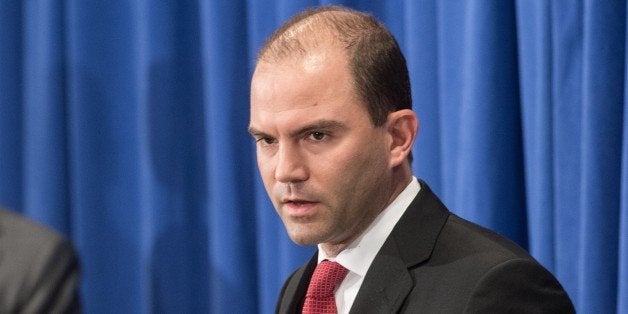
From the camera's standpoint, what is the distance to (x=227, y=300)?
235 cm

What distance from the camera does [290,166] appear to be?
1477 mm

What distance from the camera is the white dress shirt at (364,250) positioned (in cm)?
153

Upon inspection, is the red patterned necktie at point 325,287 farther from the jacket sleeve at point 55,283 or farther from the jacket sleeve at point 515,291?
the jacket sleeve at point 55,283

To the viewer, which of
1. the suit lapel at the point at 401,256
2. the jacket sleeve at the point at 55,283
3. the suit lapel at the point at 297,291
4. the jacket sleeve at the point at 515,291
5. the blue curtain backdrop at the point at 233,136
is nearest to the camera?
the jacket sleeve at the point at 55,283

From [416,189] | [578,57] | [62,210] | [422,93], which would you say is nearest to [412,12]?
[422,93]

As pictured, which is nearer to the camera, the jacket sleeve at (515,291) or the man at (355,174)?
the jacket sleeve at (515,291)

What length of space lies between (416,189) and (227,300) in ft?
2.97

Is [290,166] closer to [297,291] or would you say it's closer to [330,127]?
[330,127]

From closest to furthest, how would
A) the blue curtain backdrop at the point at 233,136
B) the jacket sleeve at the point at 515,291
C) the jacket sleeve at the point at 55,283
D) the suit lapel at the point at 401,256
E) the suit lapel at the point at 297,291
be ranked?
the jacket sleeve at the point at 55,283 → the jacket sleeve at the point at 515,291 → the suit lapel at the point at 401,256 → the suit lapel at the point at 297,291 → the blue curtain backdrop at the point at 233,136

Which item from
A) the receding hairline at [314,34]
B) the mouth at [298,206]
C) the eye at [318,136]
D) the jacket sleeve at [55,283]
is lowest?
the mouth at [298,206]

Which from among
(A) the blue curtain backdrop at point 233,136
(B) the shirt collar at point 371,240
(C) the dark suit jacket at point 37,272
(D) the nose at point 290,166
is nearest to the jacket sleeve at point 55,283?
(C) the dark suit jacket at point 37,272

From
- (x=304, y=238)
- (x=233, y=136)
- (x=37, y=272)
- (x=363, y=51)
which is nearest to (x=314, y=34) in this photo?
(x=363, y=51)

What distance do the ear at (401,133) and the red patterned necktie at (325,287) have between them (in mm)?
180

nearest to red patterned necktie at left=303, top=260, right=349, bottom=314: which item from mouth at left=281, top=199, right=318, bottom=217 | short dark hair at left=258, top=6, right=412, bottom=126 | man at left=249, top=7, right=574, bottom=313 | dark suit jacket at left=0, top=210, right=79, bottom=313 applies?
man at left=249, top=7, right=574, bottom=313
